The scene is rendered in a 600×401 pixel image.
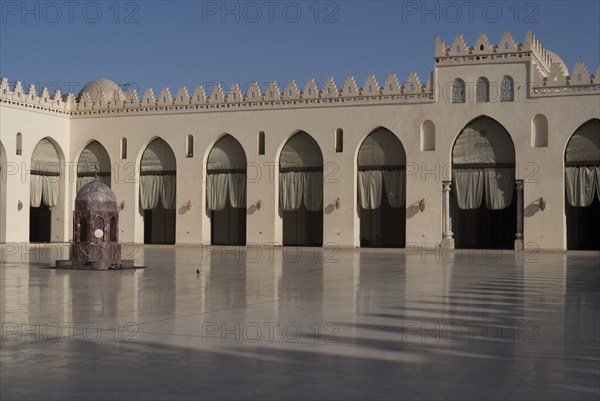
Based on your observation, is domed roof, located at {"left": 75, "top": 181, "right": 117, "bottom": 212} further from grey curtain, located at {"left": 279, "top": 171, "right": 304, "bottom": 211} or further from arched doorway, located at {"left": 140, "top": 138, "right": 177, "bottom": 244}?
arched doorway, located at {"left": 140, "top": 138, "right": 177, "bottom": 244}

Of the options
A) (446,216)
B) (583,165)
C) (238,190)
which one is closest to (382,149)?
(446,216)

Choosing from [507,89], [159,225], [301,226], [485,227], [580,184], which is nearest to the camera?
[580,184]

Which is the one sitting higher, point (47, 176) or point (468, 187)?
point (47, 176)

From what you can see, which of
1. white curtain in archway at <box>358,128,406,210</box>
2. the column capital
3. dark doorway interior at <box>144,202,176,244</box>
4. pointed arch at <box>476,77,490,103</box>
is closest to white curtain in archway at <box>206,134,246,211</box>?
dark doorway interior at <box>144,202,176,244</box>

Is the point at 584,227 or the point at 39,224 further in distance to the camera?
the point at 39,224

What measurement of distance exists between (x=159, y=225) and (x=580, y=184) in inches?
675

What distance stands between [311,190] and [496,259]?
8777 mm

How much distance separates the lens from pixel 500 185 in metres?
27.6

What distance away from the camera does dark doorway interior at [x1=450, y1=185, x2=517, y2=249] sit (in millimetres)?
31611

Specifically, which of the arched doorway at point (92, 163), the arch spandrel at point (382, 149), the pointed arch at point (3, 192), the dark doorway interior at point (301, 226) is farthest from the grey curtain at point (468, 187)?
the pointed arch at point (3, 192)

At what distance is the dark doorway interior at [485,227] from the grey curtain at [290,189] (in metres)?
5.82

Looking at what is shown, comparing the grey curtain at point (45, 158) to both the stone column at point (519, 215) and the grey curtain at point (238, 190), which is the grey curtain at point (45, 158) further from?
the stone column at point (519, 215)

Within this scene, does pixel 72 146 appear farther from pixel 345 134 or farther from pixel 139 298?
pixel 139 298

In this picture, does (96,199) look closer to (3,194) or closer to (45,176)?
(3,194)
